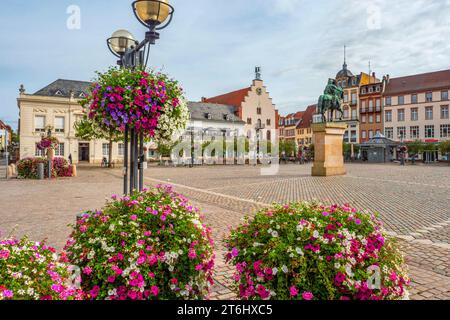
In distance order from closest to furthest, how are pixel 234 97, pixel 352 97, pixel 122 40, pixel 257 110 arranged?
pixel 122 40, pixel 257 110, pixel 234 97, pixel 352 97

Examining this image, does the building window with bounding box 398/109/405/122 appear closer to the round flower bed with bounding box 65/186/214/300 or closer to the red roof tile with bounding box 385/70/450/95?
the red roof tile with bounding box 385/70/450/95

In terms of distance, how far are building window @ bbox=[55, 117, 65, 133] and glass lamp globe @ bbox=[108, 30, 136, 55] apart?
46.4 metres

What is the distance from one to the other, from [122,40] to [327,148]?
1621 centimetres

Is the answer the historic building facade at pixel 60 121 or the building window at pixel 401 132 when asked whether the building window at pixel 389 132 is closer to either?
the building window at pixel 401 132

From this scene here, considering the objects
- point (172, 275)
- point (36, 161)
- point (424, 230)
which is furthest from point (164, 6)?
point (36, 161)

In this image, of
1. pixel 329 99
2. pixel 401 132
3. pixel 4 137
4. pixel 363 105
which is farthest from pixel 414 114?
pixel 4 137

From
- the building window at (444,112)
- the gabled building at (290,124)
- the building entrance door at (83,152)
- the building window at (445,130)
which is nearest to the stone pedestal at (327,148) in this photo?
the building entrance door at (83,152)

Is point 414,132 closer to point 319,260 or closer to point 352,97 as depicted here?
point 352,97

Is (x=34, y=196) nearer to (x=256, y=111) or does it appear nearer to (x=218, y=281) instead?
(x=218, y=281)

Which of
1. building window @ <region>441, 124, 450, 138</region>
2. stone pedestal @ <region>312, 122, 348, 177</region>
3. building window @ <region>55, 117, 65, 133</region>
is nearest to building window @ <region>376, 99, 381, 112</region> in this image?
building window @ <region>441, 124, 450, 138</region>

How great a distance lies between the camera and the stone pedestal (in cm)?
1997

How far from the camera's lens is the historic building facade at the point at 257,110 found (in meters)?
63.1

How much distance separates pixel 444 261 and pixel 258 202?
19.3ft

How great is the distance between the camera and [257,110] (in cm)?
6406
